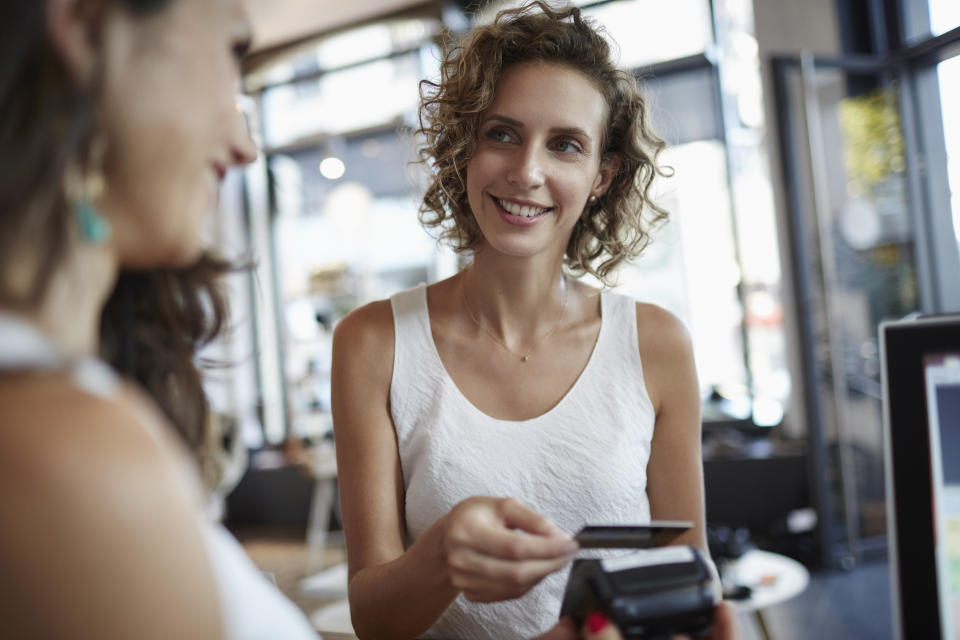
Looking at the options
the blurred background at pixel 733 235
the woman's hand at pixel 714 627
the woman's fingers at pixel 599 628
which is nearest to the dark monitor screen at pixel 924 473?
the woman's hand at pixel 714 627

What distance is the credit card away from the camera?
2.44 ft

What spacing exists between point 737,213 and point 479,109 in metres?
4.13

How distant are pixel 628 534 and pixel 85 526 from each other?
0.54m

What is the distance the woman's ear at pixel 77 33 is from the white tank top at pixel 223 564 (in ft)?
0.51

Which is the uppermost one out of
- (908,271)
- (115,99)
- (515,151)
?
(515,151)

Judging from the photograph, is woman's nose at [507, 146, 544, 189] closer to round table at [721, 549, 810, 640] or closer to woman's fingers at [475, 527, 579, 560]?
woman's fingers at [475, 527, 579, 560]

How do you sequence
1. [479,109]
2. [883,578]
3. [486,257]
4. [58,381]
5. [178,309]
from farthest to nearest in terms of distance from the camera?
[883,578] < [486,257] < [479,109] < [178,309] < [58,381]

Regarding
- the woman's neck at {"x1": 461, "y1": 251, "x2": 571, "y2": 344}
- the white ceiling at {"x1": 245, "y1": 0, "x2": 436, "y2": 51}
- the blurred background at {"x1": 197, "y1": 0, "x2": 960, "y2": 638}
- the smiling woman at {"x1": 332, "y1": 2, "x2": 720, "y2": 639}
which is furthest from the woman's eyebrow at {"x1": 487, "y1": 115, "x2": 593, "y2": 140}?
the white ceiling at {"x1": 245, "y1": 0, "x2": 436, "y2": 51}

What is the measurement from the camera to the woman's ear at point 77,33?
17.4 inches

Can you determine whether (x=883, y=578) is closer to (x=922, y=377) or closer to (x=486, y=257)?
(x=486, y=257)

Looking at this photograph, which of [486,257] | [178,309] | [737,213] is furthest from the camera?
[737,213]

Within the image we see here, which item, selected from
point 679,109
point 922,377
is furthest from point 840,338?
point 922,377

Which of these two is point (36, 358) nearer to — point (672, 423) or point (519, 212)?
point (519, 212)

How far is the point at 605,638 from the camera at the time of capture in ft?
2.13
